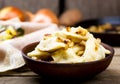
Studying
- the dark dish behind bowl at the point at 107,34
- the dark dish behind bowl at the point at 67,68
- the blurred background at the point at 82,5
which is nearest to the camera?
the dark dish behind bowl at the point at 67,68

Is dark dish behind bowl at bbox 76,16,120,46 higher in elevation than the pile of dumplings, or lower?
lower

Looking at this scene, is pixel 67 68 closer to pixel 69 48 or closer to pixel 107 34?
pixel 69 48

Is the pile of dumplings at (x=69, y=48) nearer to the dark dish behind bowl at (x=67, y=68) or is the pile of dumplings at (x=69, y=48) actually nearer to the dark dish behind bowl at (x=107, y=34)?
the dark dish behind bowl at (x=67, y=68)

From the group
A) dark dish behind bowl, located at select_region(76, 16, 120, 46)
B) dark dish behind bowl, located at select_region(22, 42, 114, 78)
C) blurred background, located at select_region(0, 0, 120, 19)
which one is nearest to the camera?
dark dish behind bowl, located at select_region(22, 42, 114, 78)

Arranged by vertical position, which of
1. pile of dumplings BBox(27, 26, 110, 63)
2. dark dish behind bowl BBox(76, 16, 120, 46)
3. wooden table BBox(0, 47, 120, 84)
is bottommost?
wooden table BBox(0, 47, 120, 84)

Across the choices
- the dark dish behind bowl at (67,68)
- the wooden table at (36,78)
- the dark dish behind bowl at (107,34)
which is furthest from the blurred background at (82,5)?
the dark dish behind bowl at (67,68)

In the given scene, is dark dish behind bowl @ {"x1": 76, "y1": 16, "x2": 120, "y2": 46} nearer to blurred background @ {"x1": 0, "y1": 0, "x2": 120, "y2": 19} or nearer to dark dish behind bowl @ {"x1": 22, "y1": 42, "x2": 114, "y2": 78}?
dark dish behind bowl @ {"x1": 22, "y1": 42, "x2": 114, "y2": 78}

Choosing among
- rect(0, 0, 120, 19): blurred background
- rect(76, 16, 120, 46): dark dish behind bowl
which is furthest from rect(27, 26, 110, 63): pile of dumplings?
rect(0, 0, 120, 19): blurred background

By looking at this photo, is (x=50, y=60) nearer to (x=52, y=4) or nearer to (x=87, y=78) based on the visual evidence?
(x=87, y=78)
